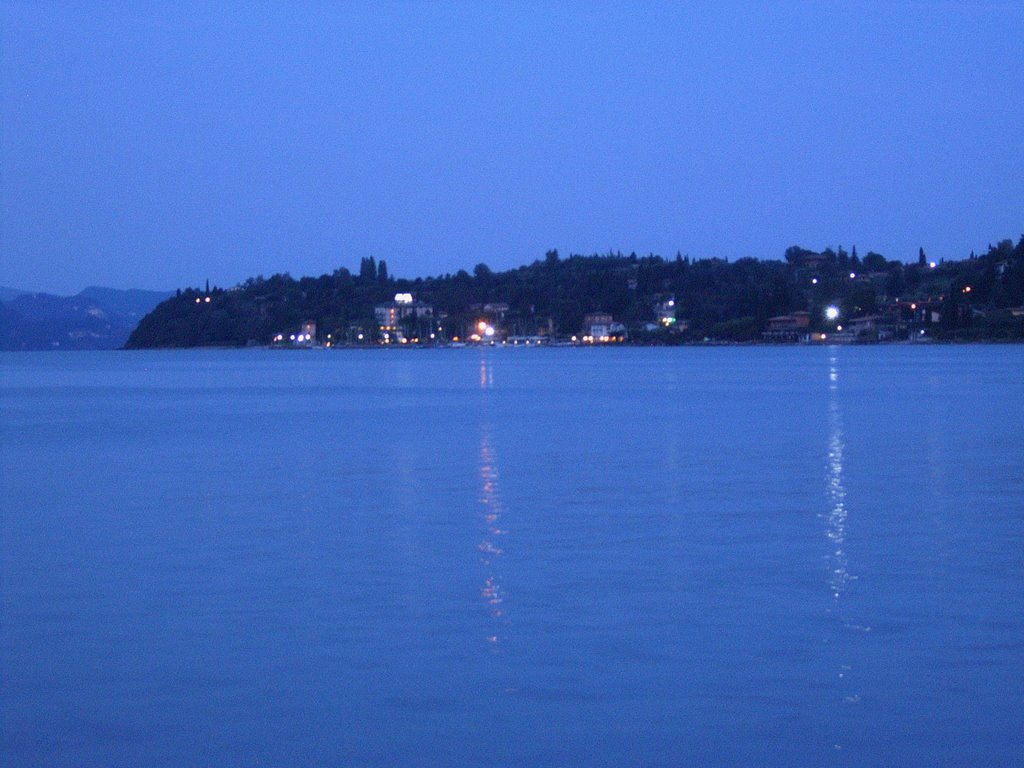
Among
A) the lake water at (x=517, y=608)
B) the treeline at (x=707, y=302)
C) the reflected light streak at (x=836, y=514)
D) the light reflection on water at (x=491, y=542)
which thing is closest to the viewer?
the lake water at (x=517, y=608)

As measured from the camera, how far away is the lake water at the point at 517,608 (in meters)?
6.61

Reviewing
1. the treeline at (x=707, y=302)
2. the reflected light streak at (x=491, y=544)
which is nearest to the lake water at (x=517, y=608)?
the reflected light streak at (x=491, y=544)

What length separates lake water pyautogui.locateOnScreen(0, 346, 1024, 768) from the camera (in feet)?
21.7

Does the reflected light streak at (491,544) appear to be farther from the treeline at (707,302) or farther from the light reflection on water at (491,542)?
the treeline at (707,302)

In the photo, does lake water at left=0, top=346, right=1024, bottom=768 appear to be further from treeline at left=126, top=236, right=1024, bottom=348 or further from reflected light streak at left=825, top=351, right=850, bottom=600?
treeline at left=126, top=236, right=1024, bottom=348

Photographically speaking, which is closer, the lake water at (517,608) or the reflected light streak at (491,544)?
the lake water at (517,608)

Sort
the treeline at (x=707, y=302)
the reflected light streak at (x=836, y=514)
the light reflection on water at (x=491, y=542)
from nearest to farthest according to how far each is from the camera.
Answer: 1. the light reflection on water at (x=491, y=542)
2. the reflected light streak at (x=836, y=514)
3. the treeline at (x=707, y=302)

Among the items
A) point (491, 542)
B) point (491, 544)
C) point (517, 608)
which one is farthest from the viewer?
point (491, 542)

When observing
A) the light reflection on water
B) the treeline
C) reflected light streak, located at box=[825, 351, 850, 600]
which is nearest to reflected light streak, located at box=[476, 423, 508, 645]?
the light reflection on water

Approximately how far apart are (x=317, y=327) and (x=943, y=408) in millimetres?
166320

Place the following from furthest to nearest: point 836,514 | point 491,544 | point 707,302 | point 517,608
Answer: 1. point 707,302
2. point 836,514
3. point 491,544
4. point 517,608

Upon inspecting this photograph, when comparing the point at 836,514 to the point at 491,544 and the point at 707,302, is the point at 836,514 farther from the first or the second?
the point at 707,302

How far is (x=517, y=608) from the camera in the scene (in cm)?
927

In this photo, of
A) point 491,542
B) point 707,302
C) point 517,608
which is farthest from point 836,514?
point 707,302
